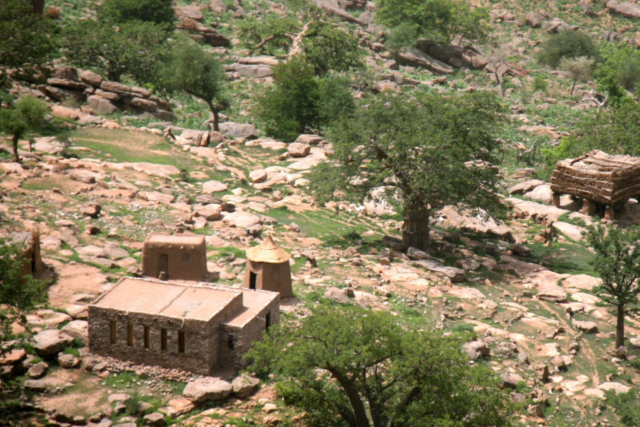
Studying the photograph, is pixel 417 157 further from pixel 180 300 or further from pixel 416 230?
pixel 180 300

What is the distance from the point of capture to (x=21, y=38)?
34688mm

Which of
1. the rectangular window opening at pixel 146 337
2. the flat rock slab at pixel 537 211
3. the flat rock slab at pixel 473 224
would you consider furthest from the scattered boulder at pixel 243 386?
the flat rock slab at pixel 537 211

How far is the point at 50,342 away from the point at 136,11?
36393 mm

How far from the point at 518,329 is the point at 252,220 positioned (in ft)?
29.5

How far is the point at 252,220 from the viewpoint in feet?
83.6

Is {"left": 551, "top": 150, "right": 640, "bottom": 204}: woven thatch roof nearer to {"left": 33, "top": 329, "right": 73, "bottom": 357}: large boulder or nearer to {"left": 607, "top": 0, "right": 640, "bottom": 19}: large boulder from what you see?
{"left": 33, "top": 329, "right": 73, "bottom": 357}: large boulder

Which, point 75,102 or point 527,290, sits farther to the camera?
point 75,102

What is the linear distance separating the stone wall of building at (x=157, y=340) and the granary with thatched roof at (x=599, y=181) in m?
18.2

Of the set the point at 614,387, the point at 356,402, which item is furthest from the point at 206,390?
the point at 614,387

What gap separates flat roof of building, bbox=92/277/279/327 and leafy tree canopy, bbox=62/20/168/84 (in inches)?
981

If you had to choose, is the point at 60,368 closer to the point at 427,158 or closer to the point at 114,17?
the point at 427,158

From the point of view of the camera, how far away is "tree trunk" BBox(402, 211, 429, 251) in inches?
995

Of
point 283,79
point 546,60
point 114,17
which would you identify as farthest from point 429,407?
point 546,60

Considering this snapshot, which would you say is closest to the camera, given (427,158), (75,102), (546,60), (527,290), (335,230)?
(527,290)
